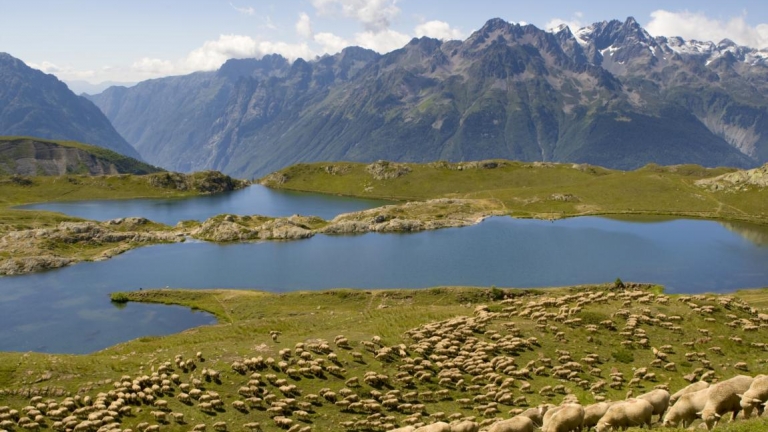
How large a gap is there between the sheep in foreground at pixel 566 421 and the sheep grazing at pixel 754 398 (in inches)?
395

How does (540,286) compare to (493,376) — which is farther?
(540,286)

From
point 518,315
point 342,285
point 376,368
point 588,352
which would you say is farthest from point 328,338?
point 342,285

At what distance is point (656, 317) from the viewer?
56906mm

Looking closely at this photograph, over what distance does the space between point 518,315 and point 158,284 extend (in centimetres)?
9296

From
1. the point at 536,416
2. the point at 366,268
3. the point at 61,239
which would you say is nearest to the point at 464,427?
the point at 536,416

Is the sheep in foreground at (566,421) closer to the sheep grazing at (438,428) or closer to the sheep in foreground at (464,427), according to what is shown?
the sheep in foreground at (464,427)

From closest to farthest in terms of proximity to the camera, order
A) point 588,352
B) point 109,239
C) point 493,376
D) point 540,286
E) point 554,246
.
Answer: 1. point 493,376
2. point 588,352
3. point 540,286
4. point 554,246
5. point 109,239

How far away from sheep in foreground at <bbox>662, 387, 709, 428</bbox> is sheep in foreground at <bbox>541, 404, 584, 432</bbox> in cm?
543

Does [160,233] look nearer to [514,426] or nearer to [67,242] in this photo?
[67,242]

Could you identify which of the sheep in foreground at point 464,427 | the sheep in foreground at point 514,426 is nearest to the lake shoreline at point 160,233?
the sheep in foreground at point 464,427

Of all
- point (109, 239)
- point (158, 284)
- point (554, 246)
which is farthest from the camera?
point (109, 239)

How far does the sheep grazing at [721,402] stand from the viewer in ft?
102

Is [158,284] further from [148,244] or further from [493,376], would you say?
[493,376]

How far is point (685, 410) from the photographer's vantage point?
3203 cm
